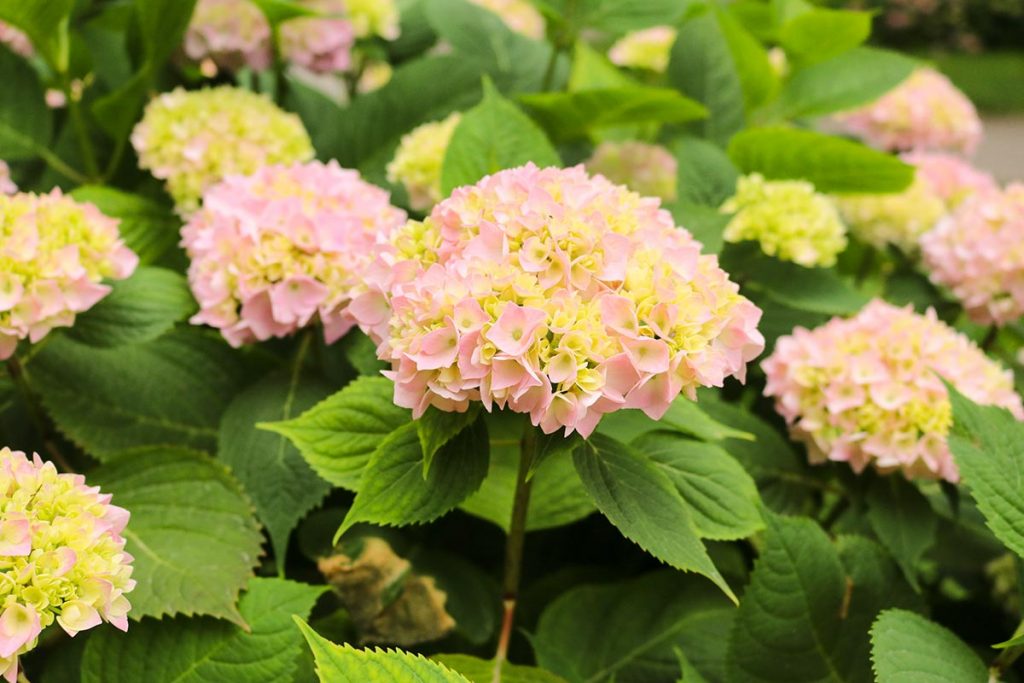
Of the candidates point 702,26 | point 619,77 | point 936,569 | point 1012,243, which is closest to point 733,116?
point 702,26

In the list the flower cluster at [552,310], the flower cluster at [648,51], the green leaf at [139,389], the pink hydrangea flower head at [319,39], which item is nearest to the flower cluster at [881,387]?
the flower cluster at [552,310]

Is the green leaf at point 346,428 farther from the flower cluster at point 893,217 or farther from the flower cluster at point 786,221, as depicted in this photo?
the flower cluster at point 893,217

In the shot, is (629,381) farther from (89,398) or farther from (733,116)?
(733,116)

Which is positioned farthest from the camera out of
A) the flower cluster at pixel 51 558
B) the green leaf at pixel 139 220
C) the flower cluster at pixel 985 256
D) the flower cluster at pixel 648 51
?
the flower cluster at pixel 648 51

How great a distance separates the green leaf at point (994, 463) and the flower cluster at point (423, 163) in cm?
53

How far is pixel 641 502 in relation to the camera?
598mm

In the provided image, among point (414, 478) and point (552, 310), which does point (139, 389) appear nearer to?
point (414, 478)

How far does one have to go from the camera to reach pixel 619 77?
141cm

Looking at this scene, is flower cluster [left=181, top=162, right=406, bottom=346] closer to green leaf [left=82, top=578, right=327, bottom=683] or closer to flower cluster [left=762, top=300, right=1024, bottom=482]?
green leaf [left=82, top=578, right=327, bottom=683]

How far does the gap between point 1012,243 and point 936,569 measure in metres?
0.41

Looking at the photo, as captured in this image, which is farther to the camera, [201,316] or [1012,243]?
[1012,243]

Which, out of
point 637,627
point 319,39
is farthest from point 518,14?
point 637,627

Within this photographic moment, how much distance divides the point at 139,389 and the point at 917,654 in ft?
2.21

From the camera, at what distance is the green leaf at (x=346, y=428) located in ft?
2.20
